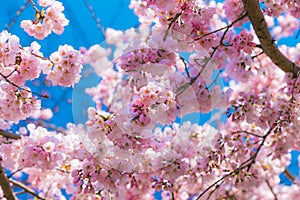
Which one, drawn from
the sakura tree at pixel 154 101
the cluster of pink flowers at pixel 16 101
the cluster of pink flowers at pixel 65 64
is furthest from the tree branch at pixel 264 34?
the cluster of pink flowers at pixel 16 101

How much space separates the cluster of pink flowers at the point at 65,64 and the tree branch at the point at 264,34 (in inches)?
35.8

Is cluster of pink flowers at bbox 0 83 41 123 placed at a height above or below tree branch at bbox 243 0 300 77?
below

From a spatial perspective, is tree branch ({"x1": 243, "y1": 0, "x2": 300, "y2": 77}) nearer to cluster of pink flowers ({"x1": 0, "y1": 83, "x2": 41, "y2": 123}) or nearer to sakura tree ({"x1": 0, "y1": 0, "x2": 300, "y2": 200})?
sakura tree ({"x1": 0, "y1": 0, "x2": 300, "y2": 200})

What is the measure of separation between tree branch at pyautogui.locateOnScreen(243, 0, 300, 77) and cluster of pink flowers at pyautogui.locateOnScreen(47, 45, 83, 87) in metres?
0.91

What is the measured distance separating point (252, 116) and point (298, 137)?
1.67ft

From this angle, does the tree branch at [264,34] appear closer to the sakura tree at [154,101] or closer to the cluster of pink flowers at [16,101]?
the sakura tree at [154,101]

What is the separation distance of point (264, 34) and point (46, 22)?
1160mm

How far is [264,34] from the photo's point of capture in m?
2.61

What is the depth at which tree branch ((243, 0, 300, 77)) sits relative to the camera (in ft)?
8.09

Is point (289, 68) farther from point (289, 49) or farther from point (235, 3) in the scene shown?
point (289, 49)

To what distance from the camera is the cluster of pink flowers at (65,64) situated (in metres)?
2.41

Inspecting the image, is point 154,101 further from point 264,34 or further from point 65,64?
point 264,34

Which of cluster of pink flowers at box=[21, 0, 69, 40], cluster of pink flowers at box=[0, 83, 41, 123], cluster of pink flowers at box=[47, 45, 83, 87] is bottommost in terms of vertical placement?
cluster of pink flowers at box=[0, 83, 41, 123]

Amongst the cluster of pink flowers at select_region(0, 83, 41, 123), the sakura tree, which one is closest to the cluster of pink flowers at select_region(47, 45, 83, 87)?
the sakura tree
